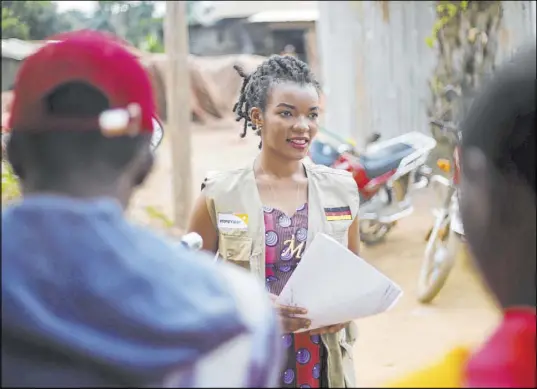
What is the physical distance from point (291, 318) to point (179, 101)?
510 centimetres

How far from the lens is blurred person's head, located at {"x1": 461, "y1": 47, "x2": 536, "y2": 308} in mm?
1028

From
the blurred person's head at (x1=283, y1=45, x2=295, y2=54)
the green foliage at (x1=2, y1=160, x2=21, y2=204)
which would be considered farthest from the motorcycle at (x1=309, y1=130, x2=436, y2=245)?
the blurred person's head at (x1=283, y1=45, x2=295, y2=54)

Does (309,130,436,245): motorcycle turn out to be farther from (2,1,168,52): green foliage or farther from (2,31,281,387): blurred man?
(2,31,281,387): blurred man

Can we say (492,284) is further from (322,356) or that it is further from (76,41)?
(322,356)

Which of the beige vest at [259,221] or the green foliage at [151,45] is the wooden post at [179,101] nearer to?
the beige vest at [259,221]

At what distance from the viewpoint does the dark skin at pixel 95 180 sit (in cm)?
110

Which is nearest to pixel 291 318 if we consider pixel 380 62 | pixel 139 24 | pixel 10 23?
pixel 380 62

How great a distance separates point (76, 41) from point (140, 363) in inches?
18.4

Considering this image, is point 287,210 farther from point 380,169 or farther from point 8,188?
point 8,188

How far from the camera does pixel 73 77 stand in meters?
1.12

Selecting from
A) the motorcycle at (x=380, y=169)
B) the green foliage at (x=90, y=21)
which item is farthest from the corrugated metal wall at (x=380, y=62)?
the green foliage at (x=90, y=21)

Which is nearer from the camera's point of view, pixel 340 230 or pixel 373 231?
pixel 340 230

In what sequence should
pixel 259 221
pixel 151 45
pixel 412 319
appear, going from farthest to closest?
1. pixel 151 45
2. pixel 412 319
3. pixel 259 221

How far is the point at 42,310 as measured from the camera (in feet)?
3.28
